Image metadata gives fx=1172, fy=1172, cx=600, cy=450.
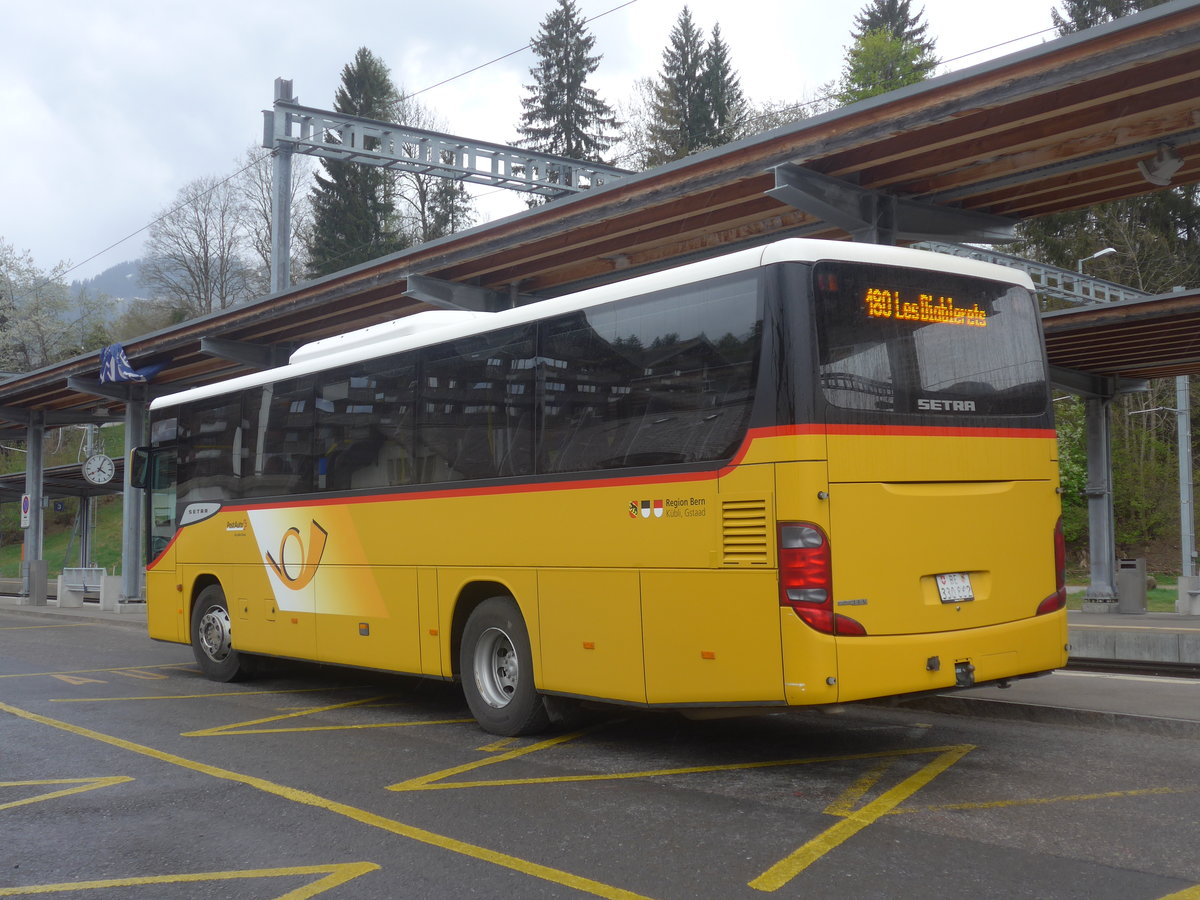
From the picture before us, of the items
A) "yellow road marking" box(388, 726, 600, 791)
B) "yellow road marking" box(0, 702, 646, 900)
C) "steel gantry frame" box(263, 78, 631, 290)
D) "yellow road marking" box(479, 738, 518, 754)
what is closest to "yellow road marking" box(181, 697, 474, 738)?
"yellow road marking" box(0, 702, 646, 900)

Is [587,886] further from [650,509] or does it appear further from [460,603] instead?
[460,603]

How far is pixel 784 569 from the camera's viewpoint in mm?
6719

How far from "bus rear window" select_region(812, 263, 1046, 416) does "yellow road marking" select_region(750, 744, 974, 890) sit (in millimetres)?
2206

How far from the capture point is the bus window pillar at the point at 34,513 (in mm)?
28922

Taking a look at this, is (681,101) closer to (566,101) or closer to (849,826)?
(566,101)

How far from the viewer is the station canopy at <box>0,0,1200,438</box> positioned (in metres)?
9.22

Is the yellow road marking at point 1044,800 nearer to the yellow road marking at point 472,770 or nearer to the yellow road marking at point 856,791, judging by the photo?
the yellow road marking at point 856,791

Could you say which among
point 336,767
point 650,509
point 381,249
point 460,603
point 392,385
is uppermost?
point 381,249

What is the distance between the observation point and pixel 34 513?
101 ft

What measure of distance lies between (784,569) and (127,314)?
80294 millimetres

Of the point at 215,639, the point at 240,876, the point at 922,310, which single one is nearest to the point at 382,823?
the point at 240,876

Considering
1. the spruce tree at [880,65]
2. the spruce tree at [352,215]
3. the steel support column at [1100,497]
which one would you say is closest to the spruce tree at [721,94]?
the spruce tree at [880,65]

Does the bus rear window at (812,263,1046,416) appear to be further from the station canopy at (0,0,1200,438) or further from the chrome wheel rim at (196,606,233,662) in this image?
the chrome wheel rim at (196,606,233,662)

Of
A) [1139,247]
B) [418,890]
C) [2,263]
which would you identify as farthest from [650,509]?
[2,263]
